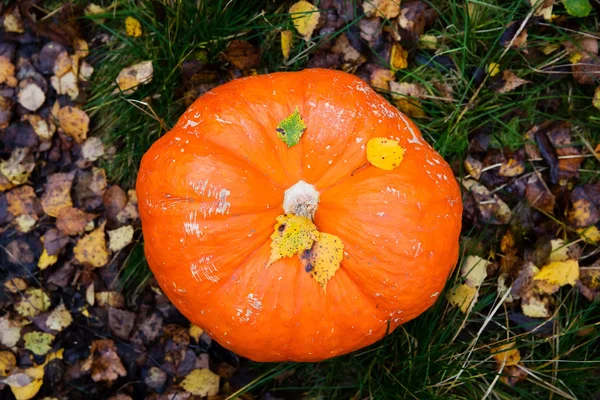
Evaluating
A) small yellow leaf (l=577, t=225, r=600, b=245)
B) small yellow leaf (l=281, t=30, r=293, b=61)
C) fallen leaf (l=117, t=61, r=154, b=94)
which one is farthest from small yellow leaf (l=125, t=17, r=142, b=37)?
small yellow leaf (l=577, t=225, r=600, b=245)

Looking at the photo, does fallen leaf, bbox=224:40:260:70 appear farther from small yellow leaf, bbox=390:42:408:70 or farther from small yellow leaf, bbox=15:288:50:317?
small yellow leaf, bbox=15:288:50:317

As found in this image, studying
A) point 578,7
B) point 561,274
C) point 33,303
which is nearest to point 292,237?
point 561,274

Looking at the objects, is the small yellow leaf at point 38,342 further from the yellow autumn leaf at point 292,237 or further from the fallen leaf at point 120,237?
the yellow autumn leaf at point 292,237

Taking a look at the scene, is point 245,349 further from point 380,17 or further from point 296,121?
point 380,17

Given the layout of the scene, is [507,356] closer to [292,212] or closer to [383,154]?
[383,154]

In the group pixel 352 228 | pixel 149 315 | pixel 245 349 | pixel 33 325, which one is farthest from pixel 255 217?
pixel 33 325
